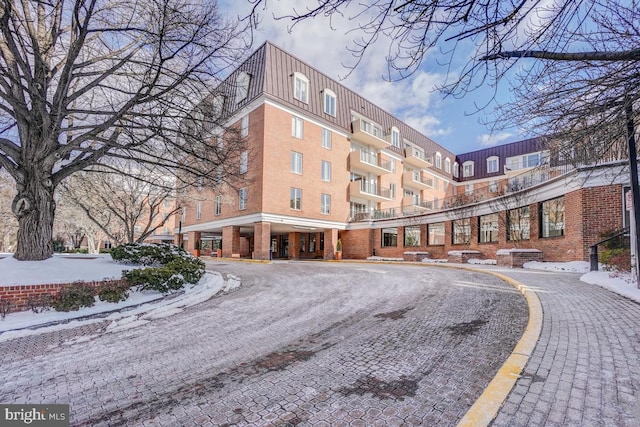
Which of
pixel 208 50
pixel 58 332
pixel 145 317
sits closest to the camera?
pixel 58 332

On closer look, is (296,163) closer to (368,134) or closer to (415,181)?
(368,134)

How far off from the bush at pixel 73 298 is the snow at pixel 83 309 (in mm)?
110

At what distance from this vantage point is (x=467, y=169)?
48.4 metres

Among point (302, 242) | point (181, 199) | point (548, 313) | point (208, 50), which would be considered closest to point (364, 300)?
point (548, 313)

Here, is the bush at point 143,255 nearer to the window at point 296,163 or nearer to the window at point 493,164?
the window at point 296,163

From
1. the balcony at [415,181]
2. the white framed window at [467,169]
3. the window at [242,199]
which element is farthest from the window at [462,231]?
the white framed window at [467,169]

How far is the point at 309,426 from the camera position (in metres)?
2.33

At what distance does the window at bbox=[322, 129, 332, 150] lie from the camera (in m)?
28.0

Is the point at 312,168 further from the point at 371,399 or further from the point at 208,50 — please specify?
the point at 371,399

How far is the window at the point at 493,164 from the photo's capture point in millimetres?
44062

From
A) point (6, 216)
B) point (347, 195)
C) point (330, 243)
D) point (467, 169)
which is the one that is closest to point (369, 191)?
point (347, 195)

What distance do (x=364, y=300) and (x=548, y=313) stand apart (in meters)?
3.27

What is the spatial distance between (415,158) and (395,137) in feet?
11.9

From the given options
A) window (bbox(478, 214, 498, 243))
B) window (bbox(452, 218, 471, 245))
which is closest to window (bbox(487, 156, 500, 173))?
window (bbox(452, 218, 471, 245))
